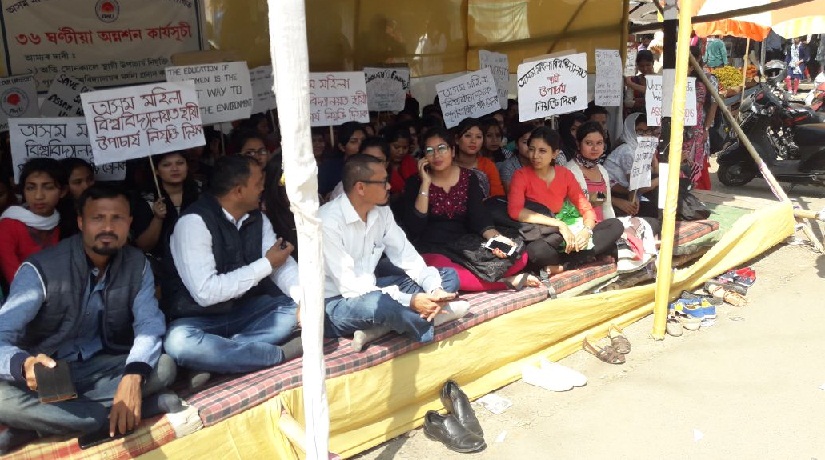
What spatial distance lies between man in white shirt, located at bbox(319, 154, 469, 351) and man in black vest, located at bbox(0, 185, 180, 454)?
A: 3.03 ft

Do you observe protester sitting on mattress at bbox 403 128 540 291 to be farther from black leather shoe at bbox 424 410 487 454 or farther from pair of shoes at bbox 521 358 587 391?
black leather shoe at bbox 424 410 487 454

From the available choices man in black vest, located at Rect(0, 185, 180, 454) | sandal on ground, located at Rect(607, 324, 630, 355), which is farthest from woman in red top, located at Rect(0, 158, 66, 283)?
sandal on ground, located at Rect(607, 324, 630, 355)

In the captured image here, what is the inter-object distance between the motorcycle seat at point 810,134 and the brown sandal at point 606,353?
17.9ft

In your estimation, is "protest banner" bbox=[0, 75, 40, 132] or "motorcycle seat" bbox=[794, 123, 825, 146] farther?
"motorcycle seat" bbox=[794, 123, 825, 146]

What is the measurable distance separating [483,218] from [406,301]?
1167 mm

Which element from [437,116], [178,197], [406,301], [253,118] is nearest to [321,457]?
[406,301]

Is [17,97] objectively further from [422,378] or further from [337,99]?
[422,378]

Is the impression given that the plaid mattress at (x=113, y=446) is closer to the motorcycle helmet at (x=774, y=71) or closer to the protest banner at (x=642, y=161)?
the protest banner at (x=642, y=161)

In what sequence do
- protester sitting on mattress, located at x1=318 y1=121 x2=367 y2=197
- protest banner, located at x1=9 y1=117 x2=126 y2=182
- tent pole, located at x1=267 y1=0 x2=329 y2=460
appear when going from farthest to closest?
protester sitting on mattress, located at x1=318 y1=121 x2=367 y2=197 < protest banner, located at x1=9 y1=117 x2=126 y2=182 < tent pole, located at x1=267 y1=0 x2=329 y2=460

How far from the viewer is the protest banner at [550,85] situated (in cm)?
511

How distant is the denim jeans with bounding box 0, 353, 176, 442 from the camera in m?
2.58

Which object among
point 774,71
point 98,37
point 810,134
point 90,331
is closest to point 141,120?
point 90,331

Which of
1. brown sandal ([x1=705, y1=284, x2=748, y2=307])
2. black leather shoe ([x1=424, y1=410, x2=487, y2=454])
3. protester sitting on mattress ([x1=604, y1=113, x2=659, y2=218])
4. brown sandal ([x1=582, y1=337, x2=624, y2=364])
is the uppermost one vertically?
protester sitting on mattress ([x1=604, y1=113, x2=659, y2=218])

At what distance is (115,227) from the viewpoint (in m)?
2.93
